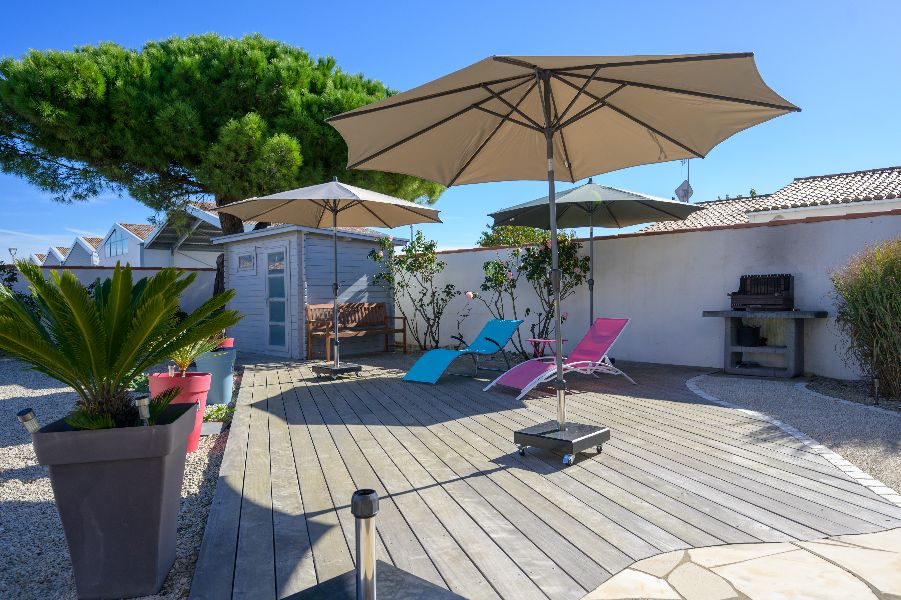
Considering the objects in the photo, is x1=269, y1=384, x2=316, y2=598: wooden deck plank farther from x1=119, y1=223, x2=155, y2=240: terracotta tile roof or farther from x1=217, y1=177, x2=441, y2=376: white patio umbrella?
x1=119, y1=223, x2=155, y2=240: terracotta tile roof

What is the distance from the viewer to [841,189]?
18047mm

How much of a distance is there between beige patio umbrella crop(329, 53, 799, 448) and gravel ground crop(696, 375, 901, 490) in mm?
1819

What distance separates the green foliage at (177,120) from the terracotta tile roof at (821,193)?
9.10m

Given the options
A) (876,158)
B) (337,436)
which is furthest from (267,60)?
(876,158)

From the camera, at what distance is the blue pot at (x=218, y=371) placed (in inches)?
211

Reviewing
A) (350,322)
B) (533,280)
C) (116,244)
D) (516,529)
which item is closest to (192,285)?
(350,322)

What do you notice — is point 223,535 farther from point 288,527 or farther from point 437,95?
point 437,95

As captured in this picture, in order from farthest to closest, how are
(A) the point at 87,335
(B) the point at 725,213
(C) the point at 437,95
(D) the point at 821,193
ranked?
1. (B) the point at 725,213
2. (D) the point at 821,193
3. (C) the point at 437,95
4. (A) the point at 87,335

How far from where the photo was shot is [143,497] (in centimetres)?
197

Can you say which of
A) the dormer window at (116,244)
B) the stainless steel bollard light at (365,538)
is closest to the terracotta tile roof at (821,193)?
the stainless steel bollard light at (365,538)

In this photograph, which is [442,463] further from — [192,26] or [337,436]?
[192,26]

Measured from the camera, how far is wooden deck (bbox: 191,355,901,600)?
211 cm

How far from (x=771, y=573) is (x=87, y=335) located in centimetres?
266

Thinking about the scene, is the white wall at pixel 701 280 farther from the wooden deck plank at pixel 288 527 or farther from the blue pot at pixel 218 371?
the wooden deck plank at pixel 288 527
